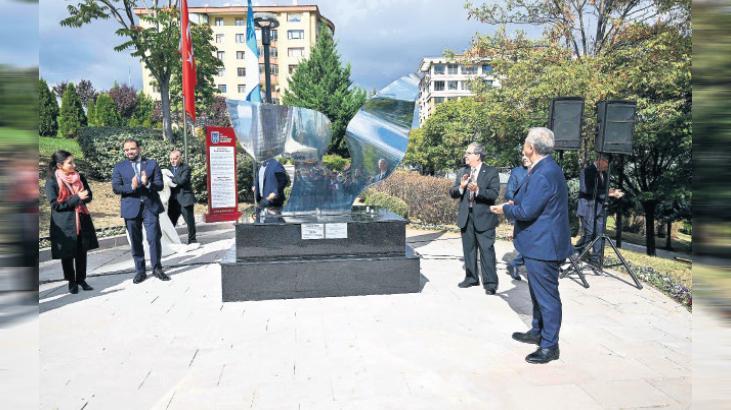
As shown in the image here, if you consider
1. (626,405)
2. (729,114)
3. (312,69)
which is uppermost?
(312,69)

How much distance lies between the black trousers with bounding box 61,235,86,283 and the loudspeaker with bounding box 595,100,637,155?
7390mm

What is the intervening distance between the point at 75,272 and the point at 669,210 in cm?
1773

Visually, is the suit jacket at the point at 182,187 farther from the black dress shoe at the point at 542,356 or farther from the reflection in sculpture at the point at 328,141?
the black dress shoe at the point at 542,356

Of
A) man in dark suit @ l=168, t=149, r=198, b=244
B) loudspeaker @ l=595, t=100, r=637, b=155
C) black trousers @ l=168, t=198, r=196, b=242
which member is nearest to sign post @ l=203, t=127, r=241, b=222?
black trousers @ l=168, t=198, r=196, b=242

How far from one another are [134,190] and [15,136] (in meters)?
5.57

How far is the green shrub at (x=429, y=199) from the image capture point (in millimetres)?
13102

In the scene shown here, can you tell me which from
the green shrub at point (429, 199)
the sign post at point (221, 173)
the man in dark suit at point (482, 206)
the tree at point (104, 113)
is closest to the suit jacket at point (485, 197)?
the man in dark suit at point (482, 206)

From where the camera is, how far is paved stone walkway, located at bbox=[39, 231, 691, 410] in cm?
316

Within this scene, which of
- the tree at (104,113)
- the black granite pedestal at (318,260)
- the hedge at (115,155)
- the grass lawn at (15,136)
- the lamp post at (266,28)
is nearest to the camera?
the grass lawn at (15,136)

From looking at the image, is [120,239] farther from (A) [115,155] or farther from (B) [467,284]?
(A) [115,155]

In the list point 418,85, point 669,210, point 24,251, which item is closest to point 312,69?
point 669,210

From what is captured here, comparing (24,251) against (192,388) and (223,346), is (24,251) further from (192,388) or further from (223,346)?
(223,346)

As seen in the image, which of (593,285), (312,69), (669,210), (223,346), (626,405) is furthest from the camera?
(312,69)

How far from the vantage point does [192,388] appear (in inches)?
131
